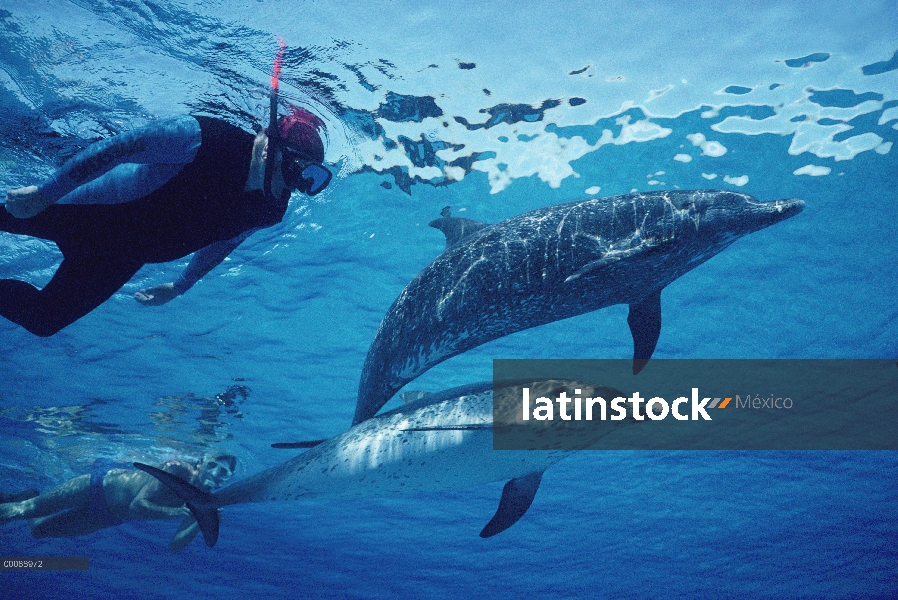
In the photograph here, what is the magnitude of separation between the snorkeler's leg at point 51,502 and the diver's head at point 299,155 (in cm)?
1288

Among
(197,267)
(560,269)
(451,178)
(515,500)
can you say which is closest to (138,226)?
(197,267)

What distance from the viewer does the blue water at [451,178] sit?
6980mm

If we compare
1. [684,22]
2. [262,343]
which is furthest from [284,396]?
[684,22]

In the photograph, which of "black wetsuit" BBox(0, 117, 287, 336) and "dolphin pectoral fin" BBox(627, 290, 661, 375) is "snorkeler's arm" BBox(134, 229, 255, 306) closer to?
"black wetsuit" BBox(0, 117, 287, 336)

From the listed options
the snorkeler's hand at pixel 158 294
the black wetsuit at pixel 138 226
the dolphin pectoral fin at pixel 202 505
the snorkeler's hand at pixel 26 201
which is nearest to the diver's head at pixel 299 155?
the black wetsuit at pixel 138 226

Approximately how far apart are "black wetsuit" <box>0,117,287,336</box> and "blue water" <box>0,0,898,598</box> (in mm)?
3156

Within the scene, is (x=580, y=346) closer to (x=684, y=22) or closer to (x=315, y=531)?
(x=684, y=22)

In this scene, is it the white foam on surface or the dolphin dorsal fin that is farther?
the white foam on surface

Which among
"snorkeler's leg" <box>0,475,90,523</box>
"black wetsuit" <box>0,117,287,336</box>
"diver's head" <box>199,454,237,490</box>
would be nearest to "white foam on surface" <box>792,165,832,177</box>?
"black wetsuit" <box>0,117,287,336</box>

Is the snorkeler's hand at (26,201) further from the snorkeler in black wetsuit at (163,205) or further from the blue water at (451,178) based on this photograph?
the blue water at (451,178)

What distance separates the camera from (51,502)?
1288 cm

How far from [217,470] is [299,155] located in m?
19.1

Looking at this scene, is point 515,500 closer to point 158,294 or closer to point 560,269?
point 560,269

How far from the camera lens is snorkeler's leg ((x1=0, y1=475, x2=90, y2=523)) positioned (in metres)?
12.5
